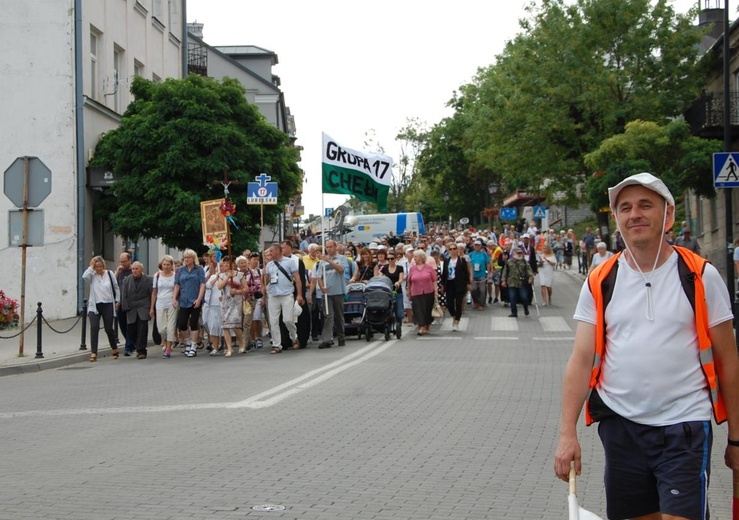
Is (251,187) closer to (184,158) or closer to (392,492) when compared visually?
(184,158)

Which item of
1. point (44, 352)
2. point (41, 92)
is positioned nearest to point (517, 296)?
point (44, 352)

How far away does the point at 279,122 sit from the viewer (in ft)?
233

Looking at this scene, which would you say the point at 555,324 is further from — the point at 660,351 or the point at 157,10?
the point at 157,10

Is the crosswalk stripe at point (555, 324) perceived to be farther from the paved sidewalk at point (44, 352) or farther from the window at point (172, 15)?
the window at point (172, 15)

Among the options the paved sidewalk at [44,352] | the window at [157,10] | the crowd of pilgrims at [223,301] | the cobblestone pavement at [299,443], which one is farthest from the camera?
the window at [157,10]

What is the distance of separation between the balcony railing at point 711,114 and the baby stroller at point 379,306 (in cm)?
1775

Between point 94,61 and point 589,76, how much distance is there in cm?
1768

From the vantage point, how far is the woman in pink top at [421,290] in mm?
21547

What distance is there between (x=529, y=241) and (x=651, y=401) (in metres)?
24.4

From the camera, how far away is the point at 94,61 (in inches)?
1177

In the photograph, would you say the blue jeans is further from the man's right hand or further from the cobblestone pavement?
the man's right hand

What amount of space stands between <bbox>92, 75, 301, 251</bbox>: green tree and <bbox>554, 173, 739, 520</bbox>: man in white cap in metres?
23.8

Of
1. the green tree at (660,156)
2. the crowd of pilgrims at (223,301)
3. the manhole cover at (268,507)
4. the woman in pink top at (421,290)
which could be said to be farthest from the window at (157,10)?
the manhole cover at (268,507)

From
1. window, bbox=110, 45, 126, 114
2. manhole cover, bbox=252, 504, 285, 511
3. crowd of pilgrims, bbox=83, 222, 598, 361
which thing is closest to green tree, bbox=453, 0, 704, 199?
window, bbox=110, 45, 126, 114
